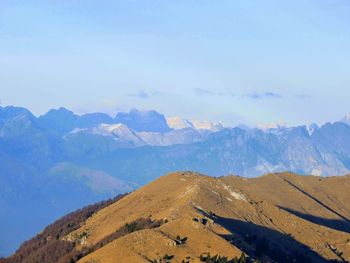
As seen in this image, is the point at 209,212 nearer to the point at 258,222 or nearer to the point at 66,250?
the point at 258,222

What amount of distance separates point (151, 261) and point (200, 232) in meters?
20.2

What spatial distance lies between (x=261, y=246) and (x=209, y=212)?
79.4ft

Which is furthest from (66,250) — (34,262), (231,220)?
(231,220)

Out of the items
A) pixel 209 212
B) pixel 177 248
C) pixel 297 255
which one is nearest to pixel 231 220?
pixel 209 212

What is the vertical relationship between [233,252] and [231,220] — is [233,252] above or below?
above

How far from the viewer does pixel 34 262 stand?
188 m

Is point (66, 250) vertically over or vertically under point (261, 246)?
under

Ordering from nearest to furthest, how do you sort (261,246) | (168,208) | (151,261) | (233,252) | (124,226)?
(151,261), (233,252), (261,246), (124,226), (168,208)

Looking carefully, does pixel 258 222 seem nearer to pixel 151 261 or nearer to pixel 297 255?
pixel 297 255

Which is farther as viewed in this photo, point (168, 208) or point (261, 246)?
point (168, 208)

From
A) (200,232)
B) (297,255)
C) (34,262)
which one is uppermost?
(200,232)

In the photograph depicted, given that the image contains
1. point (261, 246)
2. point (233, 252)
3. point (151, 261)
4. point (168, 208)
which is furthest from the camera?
point (168, 208)

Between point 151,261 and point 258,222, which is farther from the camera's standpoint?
point 258,222

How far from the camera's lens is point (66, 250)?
184 metres
